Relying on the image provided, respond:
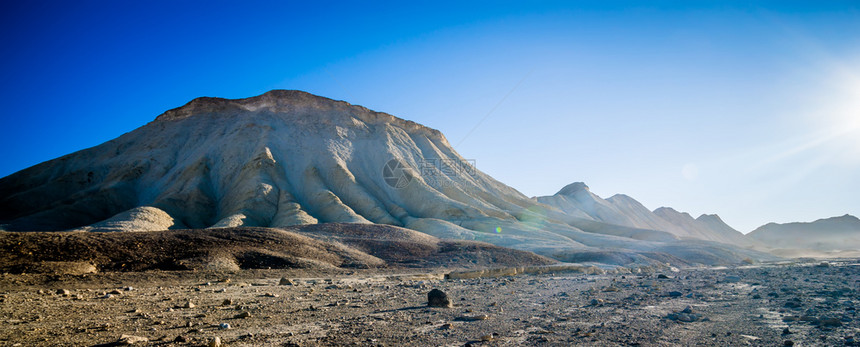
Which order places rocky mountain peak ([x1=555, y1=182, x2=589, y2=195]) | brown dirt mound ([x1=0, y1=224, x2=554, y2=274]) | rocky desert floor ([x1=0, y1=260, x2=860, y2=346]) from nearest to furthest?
rocky desert floor ([x1=0, y1=260, x2=860, y2=346])
brown dirt mound ([x1=0, y1=224, x2=554, y2=274])
rocky mountain peak ([x1=555, y1=182, x2=589, y2=195])

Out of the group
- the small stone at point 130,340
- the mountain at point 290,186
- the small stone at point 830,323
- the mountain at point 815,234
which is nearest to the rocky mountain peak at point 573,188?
the mountain at point 290,186

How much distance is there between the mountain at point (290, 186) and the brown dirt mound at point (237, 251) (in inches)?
354

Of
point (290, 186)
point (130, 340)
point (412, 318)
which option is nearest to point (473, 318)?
point (412, 318)

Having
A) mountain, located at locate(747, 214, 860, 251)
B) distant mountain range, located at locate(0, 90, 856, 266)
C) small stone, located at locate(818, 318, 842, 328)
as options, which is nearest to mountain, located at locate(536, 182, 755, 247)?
mountain, located at locate(747, 214, 860, 251)

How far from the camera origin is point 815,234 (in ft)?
390

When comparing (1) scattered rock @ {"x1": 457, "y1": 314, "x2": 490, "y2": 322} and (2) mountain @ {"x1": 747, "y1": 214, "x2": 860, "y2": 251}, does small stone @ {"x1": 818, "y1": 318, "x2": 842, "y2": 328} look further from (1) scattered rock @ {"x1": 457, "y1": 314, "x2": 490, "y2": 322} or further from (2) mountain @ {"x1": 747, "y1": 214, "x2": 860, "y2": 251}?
(2) mountain @ {"x1": 747, "y1": 214, "x2": 860, "y2": 251}

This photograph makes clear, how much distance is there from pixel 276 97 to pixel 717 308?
67.5 meters

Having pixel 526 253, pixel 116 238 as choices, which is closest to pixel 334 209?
pixel 526 253

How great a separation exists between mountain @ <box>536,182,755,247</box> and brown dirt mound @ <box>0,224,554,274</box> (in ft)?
222

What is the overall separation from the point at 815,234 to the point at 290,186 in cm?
14404

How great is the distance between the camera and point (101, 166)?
54469 millimetres

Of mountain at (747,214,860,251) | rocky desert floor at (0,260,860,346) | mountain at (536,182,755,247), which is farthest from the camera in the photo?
mountain at (747,214,860,251)

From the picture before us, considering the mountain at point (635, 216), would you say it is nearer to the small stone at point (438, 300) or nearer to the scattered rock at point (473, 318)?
the small stone at point (438, 300)

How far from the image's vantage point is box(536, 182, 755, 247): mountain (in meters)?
99.8
